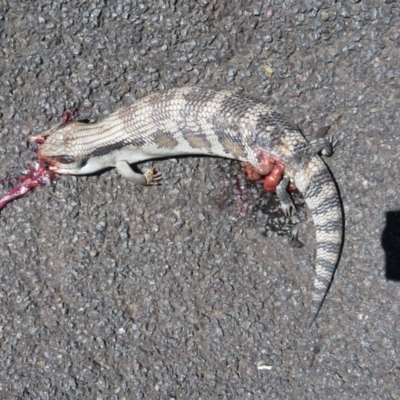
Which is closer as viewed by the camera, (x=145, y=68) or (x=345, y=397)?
(x=345, y=397)

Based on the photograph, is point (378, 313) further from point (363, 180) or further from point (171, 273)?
point (171, 273)

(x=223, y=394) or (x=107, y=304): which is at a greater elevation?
(x=107, y=304)

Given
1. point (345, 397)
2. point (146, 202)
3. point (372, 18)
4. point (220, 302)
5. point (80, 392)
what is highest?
point (372, 18)

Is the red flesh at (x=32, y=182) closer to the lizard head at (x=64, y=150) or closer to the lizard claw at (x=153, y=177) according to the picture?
the lizard head at (x=64, y=150)

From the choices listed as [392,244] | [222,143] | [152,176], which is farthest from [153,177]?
[392,244]

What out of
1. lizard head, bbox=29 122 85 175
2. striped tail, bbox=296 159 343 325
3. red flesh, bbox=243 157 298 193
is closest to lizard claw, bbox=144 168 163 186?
lizard head, bbox=29 122 85 175

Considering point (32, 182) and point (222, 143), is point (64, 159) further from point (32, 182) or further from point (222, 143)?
point (222, 143)

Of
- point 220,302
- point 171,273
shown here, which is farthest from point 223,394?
point 171,273
